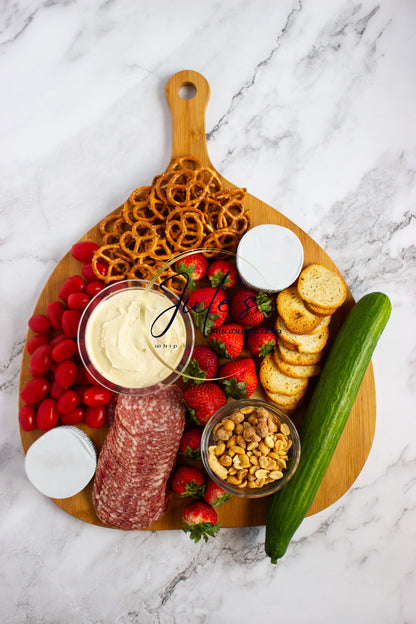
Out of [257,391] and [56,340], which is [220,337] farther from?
[56,340]

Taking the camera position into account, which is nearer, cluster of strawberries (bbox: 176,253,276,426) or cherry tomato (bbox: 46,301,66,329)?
cluster of strawberries (bbox: 176,253,276,426)

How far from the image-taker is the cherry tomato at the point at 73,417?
1.93 meters

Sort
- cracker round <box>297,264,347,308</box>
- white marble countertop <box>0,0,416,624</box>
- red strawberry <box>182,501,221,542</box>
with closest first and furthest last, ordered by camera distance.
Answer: red strawberry <box>182,501,221,542</box> < cracker round <box>297,264,347,308</box> < white marble countertop <box>0,0,416,624</box>

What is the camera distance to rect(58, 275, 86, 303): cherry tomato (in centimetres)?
196

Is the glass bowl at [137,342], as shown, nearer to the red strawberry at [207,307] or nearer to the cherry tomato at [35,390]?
the red strawberry at [207,307]

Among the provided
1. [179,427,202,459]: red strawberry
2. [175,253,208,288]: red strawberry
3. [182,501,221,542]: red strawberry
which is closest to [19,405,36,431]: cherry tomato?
[179,427,202,459]: red strawberry

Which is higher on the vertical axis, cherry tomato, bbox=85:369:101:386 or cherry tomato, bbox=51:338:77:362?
cherry tomato, bbox=51:338:77:362

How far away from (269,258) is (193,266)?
0.33 meters

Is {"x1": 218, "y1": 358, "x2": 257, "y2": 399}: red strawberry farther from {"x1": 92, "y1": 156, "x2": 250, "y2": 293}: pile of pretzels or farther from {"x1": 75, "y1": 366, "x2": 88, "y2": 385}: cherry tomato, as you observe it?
{"x1": 75, "y1": 366, "x2": 88, "y2": 385}: cherry tomato

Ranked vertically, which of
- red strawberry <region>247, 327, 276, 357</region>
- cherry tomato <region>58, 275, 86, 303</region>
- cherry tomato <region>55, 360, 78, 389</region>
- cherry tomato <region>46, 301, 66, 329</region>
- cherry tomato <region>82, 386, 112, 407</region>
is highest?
red strawberry <region>247, 327, 276, 357</region>

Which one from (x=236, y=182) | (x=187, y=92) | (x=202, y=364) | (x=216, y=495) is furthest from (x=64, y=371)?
(x=187, y=92)

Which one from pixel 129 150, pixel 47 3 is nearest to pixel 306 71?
pixel 129 150

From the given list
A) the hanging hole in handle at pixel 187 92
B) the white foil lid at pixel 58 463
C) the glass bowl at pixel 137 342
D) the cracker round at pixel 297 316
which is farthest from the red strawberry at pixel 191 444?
the hanging hole in handle at pixel 187 92

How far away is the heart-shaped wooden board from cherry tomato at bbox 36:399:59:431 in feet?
0.34
